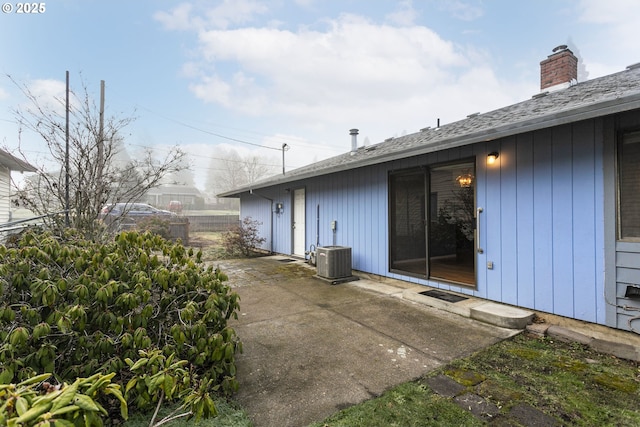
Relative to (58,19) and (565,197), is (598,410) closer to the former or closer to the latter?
(565,197)

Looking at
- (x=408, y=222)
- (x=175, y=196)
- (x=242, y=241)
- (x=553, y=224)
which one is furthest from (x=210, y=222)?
(x=175, y=196)

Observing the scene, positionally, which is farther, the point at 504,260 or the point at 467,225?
the point at 467,225

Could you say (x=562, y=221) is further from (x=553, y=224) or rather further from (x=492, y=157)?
(x=492, y=157)

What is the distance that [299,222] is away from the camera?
8.59m

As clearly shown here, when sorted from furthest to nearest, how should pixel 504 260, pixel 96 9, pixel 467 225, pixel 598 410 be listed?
pixel 96 9 → pixel 467 225 → pixel 504 260 → pixel 598 410

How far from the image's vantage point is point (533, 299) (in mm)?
3697

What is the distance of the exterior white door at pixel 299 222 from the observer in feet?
27.6

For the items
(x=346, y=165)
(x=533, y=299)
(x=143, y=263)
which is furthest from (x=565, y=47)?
(x=143, y=263)

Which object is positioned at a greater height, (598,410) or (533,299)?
(533,299)

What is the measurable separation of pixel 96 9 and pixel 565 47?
32.8ft

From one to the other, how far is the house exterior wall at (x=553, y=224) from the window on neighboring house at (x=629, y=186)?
3.2 inches

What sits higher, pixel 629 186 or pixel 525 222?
pixel 629 186

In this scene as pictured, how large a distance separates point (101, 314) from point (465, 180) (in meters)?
4.67

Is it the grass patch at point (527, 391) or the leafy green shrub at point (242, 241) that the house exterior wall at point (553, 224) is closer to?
the grass patch at point (527, 391)
